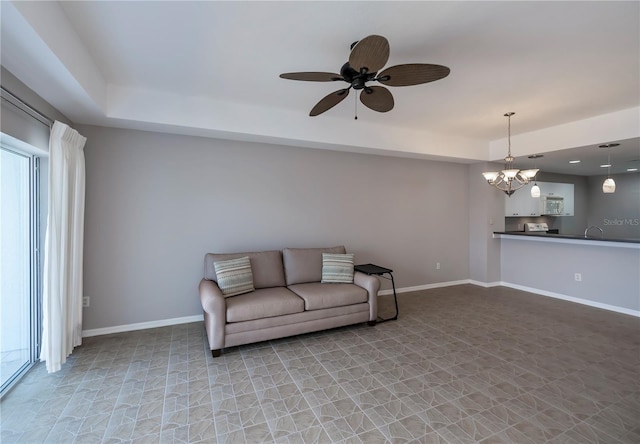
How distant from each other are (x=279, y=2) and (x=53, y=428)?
10.4 feet

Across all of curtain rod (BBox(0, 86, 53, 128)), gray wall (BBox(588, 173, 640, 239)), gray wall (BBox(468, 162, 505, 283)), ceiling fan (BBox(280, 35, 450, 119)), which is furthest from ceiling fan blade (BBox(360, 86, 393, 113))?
gray wall (BBox(588, 173, 640, 239))

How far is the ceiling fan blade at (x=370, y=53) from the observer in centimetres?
164

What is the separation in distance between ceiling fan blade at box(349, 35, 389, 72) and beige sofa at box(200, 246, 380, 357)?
95.4 inches

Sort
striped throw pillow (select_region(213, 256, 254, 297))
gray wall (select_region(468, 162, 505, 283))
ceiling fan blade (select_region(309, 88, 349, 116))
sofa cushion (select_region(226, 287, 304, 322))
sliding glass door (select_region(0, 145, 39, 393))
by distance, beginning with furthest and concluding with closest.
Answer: gray wall (select_region(468, 162, 505, 283)), striped throw pillow (select_region(213, 256, 254, 297)), sofa cushion (select_region(226, 287, 304, 322)), sliding glass door (select_region(0, 145, 39, 393)), ceiling fan blade (select_region(309, 88, 349, 116))

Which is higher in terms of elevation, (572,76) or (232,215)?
(572,76)

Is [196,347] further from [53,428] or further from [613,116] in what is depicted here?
[613,116]

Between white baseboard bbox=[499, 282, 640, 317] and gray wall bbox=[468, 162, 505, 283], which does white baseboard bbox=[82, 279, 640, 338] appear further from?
gray wall bbox=[468, 162, 505, 283]

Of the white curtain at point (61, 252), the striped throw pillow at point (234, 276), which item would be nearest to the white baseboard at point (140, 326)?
the white curtain at point (61, 252)

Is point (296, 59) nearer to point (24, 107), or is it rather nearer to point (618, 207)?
point (24, 107)

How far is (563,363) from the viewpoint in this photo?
2.80 m

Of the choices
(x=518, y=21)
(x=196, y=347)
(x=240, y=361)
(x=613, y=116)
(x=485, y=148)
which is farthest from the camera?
(x=485, y=148)

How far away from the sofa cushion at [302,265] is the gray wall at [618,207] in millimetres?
7376

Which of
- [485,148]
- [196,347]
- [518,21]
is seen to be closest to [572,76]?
[518,21]

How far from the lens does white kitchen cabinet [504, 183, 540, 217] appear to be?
617 centimetres
